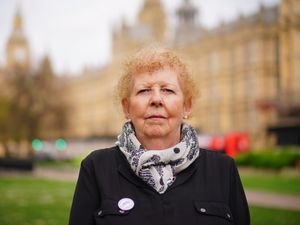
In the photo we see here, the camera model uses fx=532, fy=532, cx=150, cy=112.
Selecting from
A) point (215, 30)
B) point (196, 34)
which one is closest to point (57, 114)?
point (215, 30)

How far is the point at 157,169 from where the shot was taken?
2617mm

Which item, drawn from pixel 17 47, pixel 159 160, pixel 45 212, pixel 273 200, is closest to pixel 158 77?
pixel 159 160

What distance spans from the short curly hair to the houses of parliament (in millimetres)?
31534

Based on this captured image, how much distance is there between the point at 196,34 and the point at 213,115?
467 inches

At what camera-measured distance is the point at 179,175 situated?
105 inches

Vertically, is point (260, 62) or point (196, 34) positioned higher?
point (196, 34)

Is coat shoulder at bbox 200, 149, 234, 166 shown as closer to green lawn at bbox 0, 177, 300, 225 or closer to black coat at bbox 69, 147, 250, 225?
black coat at bbox 69, 147, 250, 225

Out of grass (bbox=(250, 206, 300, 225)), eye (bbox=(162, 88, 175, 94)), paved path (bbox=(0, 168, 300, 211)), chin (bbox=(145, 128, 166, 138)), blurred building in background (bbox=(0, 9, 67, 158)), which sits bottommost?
grass (bbox=(250, 206, 300, 225))

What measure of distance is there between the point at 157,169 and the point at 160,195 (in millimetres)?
128

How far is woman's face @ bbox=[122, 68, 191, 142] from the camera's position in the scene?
2.67 meters

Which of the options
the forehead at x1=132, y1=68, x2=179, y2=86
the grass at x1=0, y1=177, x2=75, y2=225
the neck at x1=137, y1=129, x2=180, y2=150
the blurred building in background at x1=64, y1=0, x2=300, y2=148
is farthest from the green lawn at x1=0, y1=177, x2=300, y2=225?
the blurred building in background at x1=64, y1=0, x2=300, y2=148

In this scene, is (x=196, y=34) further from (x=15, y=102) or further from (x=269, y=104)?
(x=15, y=102)

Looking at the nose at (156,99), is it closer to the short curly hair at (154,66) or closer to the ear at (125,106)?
the short curly hair at (154,66)

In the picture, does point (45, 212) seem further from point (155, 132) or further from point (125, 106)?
point (155, 132)
